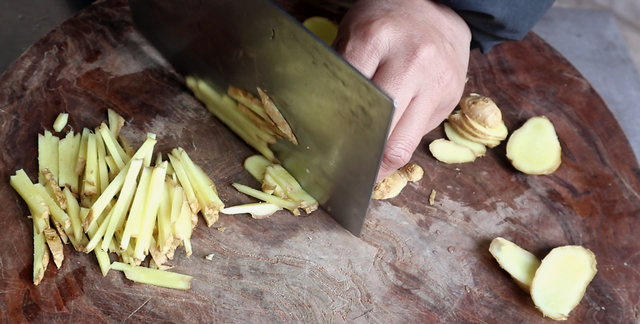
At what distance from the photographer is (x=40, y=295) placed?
3.83 ft

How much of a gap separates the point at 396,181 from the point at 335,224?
20cm

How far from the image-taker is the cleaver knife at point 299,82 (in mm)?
1046

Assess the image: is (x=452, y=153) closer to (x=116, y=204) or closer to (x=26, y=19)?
(x=116, y=204)

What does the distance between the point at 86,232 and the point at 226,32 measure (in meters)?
0.58

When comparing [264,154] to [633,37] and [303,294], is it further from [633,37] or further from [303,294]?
[633,37]

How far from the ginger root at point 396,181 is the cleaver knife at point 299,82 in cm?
13

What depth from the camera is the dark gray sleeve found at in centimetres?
135

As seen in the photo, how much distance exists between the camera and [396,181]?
139 centimetres

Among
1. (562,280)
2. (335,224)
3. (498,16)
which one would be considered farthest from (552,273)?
(498,16)

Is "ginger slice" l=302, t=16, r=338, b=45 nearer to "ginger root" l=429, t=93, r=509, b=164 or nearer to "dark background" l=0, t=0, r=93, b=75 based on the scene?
"ginger root" l=429, t=93, r=509, b=164

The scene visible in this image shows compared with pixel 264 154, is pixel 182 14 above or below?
above

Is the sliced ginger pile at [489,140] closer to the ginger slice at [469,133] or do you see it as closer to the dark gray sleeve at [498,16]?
the ginger slice at [469,133]

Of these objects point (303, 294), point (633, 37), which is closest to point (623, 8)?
point (633, 37)

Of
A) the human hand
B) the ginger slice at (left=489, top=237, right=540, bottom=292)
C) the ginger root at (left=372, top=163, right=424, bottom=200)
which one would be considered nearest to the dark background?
the human hand
